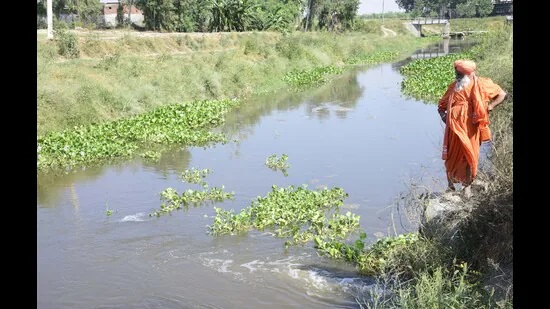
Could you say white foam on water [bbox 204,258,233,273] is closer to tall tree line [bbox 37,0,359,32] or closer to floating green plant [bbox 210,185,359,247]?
floating green plant [bbox 210,185,359,247]

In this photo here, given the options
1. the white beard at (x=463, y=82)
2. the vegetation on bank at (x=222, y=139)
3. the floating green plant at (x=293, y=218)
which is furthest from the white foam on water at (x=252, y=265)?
the white beard at (x=463, y=82)

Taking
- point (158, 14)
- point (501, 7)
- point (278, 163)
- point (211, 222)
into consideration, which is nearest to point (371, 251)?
point (211, 222)

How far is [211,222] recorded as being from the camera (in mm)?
7891

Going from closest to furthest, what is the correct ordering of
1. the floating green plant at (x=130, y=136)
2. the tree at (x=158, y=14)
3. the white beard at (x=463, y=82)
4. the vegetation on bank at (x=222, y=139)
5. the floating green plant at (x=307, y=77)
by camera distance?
the vegetation on bank at (x=222, y=139) < the white beard at (x=463, y=82) < the floating green plant at (x=130, y=136) < the floating green plant at (x=307, y=77) < the tree at (x=158, y=14)

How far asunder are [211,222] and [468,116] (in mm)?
3642

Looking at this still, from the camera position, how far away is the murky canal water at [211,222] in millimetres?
5730

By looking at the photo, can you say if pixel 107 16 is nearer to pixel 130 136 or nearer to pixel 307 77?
pixel 307 77

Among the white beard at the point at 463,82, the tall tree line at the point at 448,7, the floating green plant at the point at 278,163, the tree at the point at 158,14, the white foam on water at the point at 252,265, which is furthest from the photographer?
the tall tree line at the point at 448,7

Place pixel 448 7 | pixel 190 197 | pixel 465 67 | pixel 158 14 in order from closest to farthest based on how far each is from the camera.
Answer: pixel 465 67 < pixel 190 197 < pixel 158 14 < pixel 448 7

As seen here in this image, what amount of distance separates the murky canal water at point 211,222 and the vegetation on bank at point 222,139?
1.08 ft

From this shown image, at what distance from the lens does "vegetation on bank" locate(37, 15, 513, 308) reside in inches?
181

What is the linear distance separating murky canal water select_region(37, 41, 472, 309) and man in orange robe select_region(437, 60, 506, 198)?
0.57 m

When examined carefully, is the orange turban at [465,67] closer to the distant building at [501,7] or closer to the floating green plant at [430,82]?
the floating green plant at [430,82]
